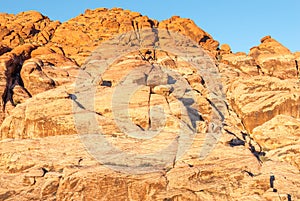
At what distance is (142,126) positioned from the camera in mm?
35094

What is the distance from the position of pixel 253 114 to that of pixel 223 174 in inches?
737

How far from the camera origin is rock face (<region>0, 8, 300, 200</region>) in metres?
26.0

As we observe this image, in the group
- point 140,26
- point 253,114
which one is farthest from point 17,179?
point 140,26

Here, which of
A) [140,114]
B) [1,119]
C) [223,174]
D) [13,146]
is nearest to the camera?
[223,174]

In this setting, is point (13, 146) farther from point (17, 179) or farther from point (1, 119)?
point (1, 119)

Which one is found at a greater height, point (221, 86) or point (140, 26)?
point (140, 26)

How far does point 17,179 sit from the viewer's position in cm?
2606

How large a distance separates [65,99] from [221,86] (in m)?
24.9

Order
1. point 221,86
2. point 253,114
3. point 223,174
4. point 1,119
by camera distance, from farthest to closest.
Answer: point 221,86
point 253,114
point 1,119
point 223,174

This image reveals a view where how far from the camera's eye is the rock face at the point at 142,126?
26016 mm

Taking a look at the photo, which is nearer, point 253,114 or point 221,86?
point 253,114

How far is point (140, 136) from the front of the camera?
32000 mm

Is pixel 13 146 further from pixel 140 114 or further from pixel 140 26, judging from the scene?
pixel 140 26

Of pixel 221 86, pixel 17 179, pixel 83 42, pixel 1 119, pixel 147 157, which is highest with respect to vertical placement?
pixel 83 42
